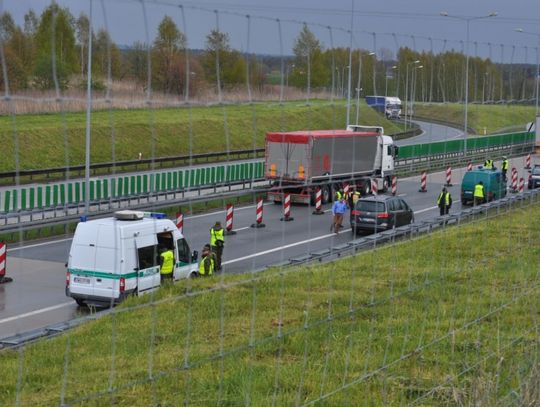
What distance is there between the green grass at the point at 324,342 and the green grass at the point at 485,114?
146cm

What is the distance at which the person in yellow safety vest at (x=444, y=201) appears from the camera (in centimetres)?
1924

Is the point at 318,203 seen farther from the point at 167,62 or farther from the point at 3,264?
the point at 3,264

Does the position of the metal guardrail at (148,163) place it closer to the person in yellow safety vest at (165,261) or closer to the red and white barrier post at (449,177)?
the person in yellow safety vest at (165,261)

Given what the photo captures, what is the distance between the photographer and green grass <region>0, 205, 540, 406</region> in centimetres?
759

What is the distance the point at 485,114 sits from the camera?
49.6 feet

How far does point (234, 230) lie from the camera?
37.9 feet

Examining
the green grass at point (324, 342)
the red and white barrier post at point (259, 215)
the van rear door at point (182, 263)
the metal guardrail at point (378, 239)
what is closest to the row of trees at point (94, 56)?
the green grass at point (324, 342)

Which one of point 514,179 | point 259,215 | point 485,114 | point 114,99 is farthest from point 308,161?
point 514,179

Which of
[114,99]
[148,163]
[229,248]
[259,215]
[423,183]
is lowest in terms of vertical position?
[423,183]

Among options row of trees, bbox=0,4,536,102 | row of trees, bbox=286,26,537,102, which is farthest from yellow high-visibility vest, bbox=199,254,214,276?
row of trees, bbox=0,4,536,102

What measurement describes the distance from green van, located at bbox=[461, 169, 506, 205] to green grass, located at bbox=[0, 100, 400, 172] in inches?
461

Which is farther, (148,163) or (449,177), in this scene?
(449,177)

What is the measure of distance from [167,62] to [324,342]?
4060 millimetres

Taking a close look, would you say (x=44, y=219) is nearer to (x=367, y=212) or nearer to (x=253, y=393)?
(x=253, y=393)
